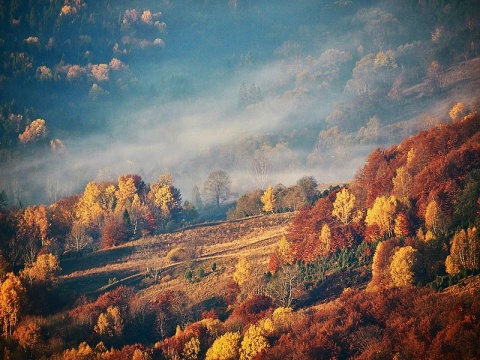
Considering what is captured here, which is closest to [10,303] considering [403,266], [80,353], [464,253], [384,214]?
[80,353]

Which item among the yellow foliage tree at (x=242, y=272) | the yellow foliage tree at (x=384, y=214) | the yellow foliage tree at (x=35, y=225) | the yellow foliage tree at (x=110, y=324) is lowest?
the yellow foliage tree at (x=110, y=324)

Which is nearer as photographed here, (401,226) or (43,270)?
(401,226)

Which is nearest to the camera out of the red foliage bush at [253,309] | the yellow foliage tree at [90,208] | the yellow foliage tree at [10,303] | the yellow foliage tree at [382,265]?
the red foliage bush at [253,309]

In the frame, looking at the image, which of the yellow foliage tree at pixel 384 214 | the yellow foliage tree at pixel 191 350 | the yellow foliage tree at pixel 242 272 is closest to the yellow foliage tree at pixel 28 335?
the yellow foliage tree at pixel 191 350

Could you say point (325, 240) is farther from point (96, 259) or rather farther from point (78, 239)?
point (78, 239)

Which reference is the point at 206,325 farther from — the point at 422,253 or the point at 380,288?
the point at 422,253

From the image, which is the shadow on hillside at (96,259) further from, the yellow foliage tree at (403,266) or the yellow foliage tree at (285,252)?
the yellow foliage tree at (403,266)
